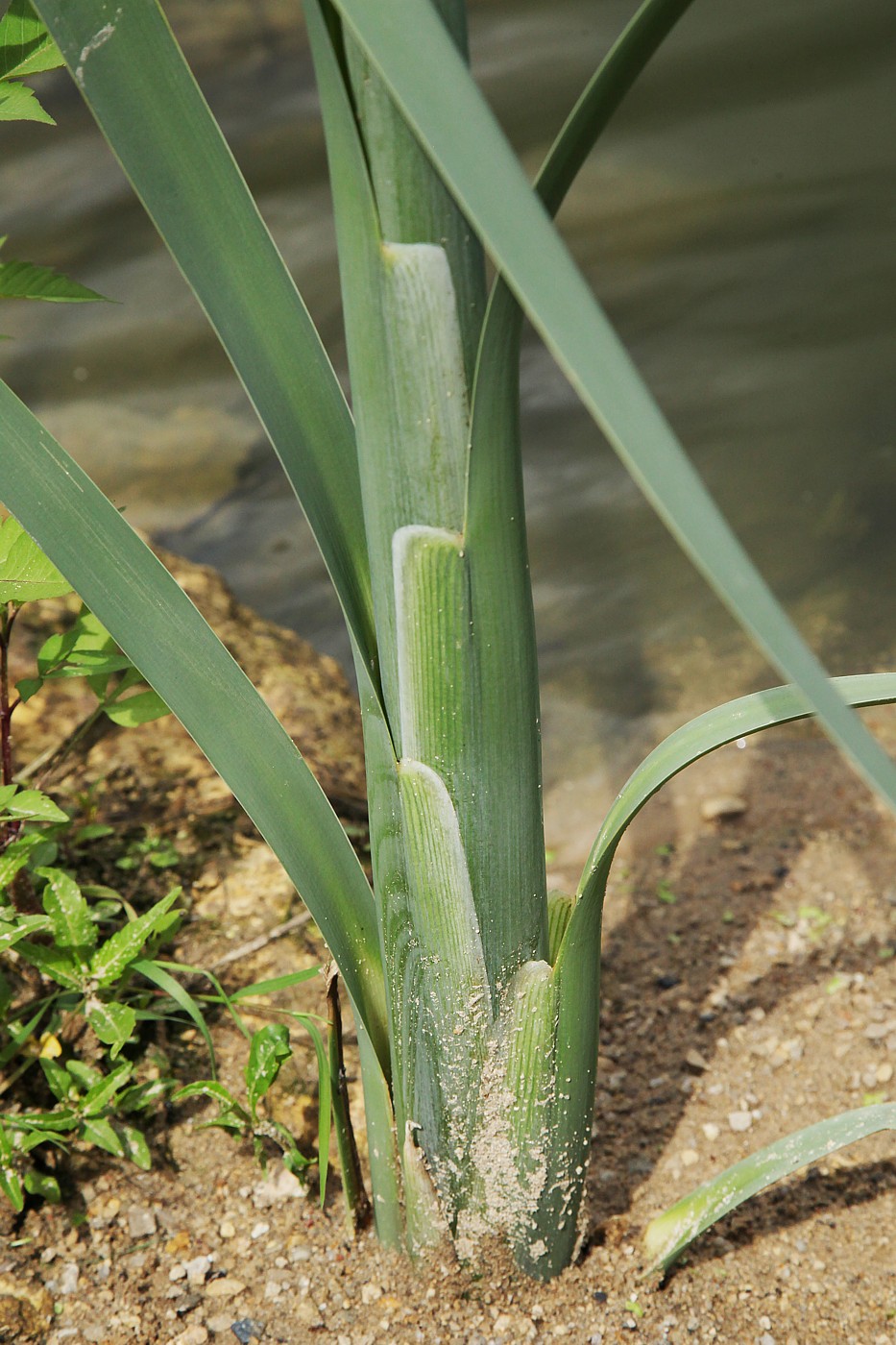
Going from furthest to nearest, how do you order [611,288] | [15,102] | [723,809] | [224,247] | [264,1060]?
[611,288]
[723,809]
[264,1060]
[15,102]
[224,247]

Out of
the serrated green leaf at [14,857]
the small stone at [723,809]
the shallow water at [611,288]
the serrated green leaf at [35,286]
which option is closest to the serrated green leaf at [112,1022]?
the serrated green leaf at [14,857]

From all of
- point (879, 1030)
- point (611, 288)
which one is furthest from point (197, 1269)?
point (611, 288)

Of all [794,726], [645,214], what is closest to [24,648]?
[794,726]

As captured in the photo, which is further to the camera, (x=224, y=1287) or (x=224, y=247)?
(x=224, y=1287)

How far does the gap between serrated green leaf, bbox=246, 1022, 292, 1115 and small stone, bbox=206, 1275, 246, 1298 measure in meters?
0.11

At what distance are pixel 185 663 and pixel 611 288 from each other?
2.04m

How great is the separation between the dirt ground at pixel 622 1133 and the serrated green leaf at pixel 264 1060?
121 millimetres

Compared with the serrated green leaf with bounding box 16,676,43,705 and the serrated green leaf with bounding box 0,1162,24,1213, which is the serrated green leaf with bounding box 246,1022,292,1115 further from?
the serrated green leaf with bounding box 16,676,43,705

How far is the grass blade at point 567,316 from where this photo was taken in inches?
11.6

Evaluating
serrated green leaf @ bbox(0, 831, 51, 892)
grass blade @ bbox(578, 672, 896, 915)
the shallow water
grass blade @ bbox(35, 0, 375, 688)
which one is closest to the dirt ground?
serrated green leaf @ bbox(0, 831, 51, 892)

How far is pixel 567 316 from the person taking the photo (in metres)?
0.31

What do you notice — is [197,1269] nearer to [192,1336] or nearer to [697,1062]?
[192,1336]

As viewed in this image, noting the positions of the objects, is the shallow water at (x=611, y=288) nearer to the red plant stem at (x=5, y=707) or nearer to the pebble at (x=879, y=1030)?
the pebble at (x=879, y=1030)

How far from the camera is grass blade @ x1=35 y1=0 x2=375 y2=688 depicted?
431 millimetres
